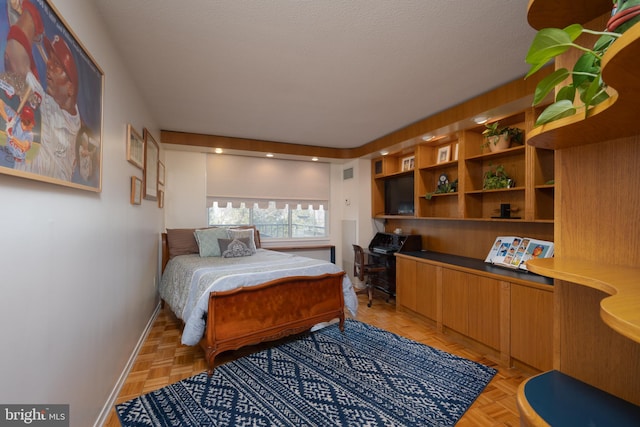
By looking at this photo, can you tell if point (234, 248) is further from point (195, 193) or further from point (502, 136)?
point (502, 136)

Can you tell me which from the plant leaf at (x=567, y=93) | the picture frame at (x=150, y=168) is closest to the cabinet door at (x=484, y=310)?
the plant leaf at (x=567, y=93)

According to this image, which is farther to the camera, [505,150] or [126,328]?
[505,150]

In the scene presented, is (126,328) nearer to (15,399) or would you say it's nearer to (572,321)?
(15,399)

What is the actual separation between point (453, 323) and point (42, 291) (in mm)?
3238

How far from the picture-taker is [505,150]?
2852 mm

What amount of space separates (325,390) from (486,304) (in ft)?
5.45

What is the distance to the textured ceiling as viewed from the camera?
165 centimetres

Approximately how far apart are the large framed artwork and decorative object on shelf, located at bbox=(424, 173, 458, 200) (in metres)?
3.47

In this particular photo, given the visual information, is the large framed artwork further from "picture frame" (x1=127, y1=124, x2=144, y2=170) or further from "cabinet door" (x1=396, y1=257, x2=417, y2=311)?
"cabinet door" (x1=396, y1=257, x2=417, y2=311)

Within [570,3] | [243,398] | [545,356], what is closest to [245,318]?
[243,398]

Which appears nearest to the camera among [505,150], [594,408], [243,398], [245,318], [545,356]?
[594,408]

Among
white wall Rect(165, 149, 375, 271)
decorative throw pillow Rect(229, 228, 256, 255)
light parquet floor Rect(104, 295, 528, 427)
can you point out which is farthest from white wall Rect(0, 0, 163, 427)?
white wall Rect(165, 149, 375, 271)

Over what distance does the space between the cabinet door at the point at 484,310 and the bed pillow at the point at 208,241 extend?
10.0 ft

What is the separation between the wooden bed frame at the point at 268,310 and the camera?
2342 millimetres
